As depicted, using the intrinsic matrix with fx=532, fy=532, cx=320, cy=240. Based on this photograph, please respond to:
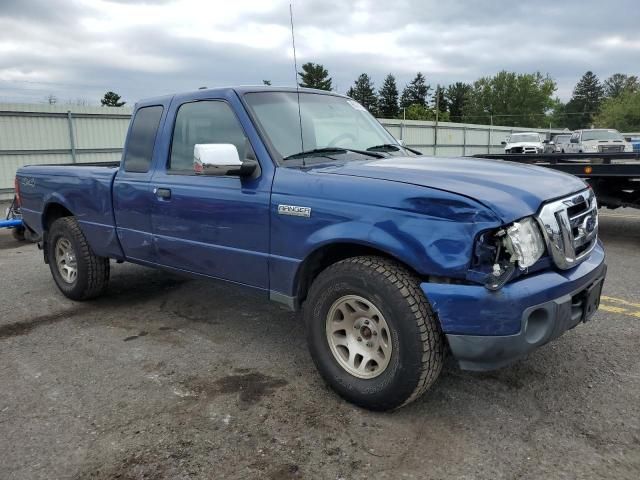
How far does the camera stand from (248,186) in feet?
11.5

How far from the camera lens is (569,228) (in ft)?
9.52

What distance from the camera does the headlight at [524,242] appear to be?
259 cm

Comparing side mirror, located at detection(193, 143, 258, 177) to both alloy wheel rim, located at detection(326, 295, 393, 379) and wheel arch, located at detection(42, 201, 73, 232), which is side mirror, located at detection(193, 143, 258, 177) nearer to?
alloy wheel rim, located at detection(326, 295, 393, 379)

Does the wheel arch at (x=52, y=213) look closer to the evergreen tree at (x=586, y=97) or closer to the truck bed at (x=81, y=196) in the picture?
the truck bed at (x=81, y=196)

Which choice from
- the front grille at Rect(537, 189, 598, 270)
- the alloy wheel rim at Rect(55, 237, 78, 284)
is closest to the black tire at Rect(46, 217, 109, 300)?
the alloy wheel rim at Rect(55, 237, 78, 284)

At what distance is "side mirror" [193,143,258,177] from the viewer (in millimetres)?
3252

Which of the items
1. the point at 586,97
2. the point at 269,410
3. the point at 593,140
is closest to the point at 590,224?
the point at 269,410

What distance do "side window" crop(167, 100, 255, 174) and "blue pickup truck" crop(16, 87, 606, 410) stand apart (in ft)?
0.04

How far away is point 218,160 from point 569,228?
2063mm

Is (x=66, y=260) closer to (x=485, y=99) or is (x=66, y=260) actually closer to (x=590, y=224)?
(x=590, y=224)

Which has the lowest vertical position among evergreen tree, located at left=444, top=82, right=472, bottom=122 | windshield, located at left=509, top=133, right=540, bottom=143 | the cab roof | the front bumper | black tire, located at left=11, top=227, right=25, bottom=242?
black tire, located at left=11, top=227, right=25, bottom=242

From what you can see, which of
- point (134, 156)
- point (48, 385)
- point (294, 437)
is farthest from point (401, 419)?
point (134, 156)

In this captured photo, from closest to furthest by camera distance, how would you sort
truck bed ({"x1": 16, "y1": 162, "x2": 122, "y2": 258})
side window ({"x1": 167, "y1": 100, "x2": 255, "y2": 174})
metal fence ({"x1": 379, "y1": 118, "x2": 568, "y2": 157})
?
side window ({"x1": 167, "y1": 100, "x2": 255, "y2": 174})
truck bed ({"x1": 16, "y1": 162, "x2": 122, "y2": 258})
metal fence ({"x1": 379, "y1": 118, "x2": 568, "y2": 157})

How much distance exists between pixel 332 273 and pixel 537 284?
3.59 feet
